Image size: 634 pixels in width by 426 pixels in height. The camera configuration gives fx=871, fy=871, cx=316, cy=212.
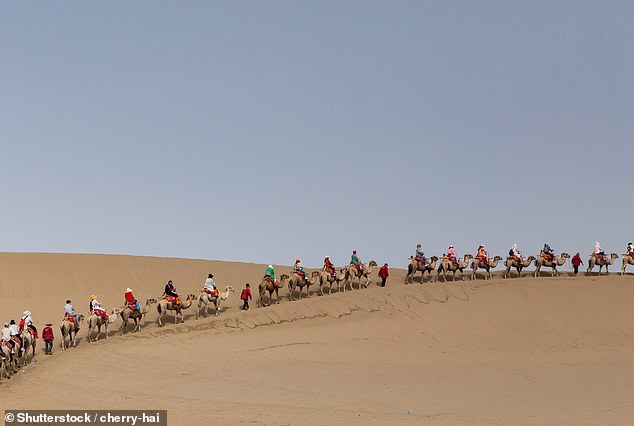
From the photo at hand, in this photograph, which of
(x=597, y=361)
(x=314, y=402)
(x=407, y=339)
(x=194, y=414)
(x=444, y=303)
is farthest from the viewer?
(x=444, y=303)

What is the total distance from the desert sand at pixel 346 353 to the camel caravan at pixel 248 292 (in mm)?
674

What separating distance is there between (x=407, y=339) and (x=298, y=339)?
4710mm

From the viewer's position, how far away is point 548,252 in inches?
1815

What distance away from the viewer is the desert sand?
73.8ft

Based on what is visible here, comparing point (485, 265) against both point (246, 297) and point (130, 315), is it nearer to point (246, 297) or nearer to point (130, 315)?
point (246, 297)

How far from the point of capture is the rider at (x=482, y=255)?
4478 centimetres

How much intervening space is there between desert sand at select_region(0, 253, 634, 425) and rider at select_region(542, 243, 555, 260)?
139 centimetres

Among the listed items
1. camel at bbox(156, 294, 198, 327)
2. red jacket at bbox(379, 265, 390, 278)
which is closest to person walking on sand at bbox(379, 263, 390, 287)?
red jacket at bbox(379, 265, 390, 278)

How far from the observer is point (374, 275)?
4903 cm

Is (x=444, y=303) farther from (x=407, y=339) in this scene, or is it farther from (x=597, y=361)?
(x=597, y=361)

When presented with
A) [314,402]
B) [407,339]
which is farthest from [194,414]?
[407,339]

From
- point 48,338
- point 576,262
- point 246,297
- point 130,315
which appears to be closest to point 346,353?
point 246,297

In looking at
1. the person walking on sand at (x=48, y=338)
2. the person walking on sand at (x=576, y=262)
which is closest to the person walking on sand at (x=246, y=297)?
the person walking on sand at (x=48, y=338)

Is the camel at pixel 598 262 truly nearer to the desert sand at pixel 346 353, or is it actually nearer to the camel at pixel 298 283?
the desert sand at pixel 346 353
